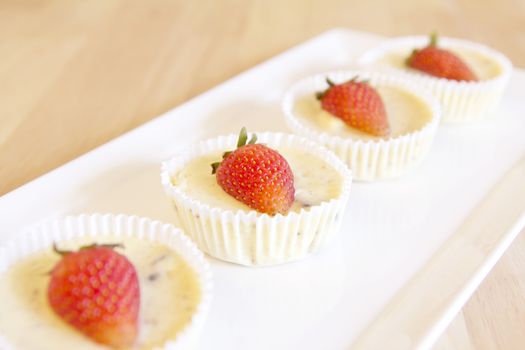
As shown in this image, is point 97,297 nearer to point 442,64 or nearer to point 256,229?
point 256,229

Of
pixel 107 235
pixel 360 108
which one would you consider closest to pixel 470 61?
pixel 360 108

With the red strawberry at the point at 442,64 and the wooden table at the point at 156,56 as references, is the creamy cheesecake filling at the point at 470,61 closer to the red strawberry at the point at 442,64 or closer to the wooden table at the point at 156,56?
the red strawberry at the point at 442,64

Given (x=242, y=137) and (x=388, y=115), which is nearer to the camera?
(x=242, y=137)

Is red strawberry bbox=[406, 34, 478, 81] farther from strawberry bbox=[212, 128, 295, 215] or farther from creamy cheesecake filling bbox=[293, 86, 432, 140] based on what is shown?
strawberry bbox=[212, 128, 295, 215]

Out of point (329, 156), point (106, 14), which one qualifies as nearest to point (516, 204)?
point (329, 156)

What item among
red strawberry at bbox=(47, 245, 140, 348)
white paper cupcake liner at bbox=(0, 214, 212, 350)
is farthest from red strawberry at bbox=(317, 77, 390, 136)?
red strawberry at bbox=(47, 245, 140, 348)

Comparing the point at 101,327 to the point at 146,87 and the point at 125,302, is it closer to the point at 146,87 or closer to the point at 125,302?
the point at 125,302
